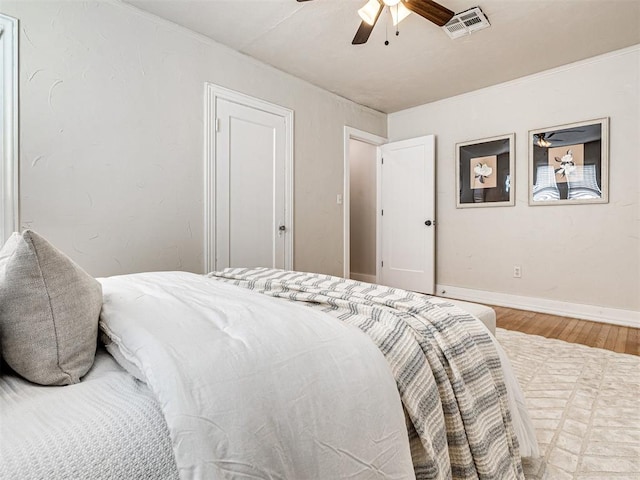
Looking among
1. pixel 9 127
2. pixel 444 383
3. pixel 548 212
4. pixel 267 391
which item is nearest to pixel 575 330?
pixel 548 212

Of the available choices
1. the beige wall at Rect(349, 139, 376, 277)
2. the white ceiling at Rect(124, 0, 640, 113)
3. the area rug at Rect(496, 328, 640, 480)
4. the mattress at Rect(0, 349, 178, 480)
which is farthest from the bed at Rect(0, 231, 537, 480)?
the beige wall at Rect(349, 139, 376, 277)

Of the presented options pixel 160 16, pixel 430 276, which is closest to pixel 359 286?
pixel 160 16

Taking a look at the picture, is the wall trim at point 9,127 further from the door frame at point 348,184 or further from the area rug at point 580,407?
the door frame at point 348,184

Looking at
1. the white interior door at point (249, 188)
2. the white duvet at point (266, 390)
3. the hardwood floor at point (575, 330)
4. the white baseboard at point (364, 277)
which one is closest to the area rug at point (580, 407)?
the hardwood floor at point (575, 330)

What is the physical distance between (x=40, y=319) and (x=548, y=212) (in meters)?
4.17

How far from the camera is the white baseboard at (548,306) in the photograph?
3.19 meters

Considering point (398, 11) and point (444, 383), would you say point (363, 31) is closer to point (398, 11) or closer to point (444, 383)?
A: point (398, 11)

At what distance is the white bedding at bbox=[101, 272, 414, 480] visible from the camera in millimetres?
585

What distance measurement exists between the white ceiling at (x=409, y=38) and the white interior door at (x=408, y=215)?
3.03ft

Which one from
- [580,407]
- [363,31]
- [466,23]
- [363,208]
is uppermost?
[466,23]

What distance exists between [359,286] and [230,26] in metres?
2.53

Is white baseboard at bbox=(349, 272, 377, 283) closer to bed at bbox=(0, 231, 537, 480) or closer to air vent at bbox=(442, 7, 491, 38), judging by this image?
air vent at bbox=(442, 7, 491, 38)

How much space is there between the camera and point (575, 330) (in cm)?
299

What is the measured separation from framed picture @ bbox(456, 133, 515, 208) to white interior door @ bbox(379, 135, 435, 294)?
1.15 feet
